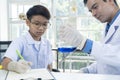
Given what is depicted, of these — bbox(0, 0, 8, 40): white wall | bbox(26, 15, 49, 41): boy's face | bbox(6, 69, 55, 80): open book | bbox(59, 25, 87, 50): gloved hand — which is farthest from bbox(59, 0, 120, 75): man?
bbox(0, 0, 8, 40): white wall

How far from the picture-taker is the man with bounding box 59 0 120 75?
115 cm

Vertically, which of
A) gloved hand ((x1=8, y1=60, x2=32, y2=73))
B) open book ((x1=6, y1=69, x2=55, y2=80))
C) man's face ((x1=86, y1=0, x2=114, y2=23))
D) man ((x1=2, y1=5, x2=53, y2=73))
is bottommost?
open book ((x1=6, y1=69, x2=55, y2=80))

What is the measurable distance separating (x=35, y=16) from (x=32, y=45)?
9.7 inches

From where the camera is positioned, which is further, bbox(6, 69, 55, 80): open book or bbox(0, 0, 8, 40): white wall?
bbox(0, 0, 8, 40): white wall

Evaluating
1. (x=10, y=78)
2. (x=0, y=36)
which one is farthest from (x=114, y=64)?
(x=0, y=36)

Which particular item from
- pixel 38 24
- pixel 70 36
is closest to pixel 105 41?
pixel 70 36

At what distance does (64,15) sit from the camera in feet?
14.7

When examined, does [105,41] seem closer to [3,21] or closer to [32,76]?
[32,76]

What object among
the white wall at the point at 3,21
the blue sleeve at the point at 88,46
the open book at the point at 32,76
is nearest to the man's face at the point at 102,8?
the blue sleeve at the point at 88,46

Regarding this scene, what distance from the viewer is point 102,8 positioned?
55.1 inches

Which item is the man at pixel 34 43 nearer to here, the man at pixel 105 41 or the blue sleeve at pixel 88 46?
the man at pixel 105 41

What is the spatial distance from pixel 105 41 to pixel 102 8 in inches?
9.2

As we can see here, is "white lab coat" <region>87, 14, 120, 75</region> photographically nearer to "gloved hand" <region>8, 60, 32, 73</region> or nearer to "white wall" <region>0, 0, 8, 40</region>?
"gloved hand" <region>8, 60, 32, 73</region>

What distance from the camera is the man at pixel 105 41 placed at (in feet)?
3.76
